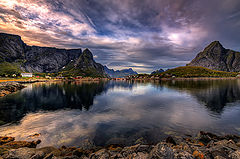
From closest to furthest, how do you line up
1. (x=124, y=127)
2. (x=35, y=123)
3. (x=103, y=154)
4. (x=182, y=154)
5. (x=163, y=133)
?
1. (x=182, y=154)
2. (x=103, y=154)
3. (x=163, y=133)
4. (x=124, y=127)
5. (x=35, y=123)

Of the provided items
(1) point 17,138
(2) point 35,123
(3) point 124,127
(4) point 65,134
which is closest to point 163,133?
(3) point 124,127

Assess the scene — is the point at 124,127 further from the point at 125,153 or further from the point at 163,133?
the point at 125,153

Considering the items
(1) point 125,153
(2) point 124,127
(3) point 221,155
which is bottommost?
(2) point 124,127

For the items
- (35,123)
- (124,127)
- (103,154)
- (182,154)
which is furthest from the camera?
(35,123)

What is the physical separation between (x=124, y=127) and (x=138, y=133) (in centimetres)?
410

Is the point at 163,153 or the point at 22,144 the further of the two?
the point at 22,144

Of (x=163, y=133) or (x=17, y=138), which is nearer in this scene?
(x=17, y=138)

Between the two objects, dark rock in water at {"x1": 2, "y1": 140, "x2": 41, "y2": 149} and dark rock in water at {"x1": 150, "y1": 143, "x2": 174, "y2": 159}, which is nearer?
dark rock in water at {"x1": 150, "y1": 143, "x2": 174, "y2": 159}

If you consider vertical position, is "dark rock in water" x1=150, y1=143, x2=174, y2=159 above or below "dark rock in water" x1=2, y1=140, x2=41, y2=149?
above

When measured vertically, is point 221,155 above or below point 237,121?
above

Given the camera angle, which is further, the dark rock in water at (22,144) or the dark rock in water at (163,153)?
the dark rock in water at (22,144)

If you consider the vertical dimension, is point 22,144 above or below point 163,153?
below

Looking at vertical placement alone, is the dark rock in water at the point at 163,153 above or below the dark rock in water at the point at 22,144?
above

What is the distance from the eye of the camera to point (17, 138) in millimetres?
20500
